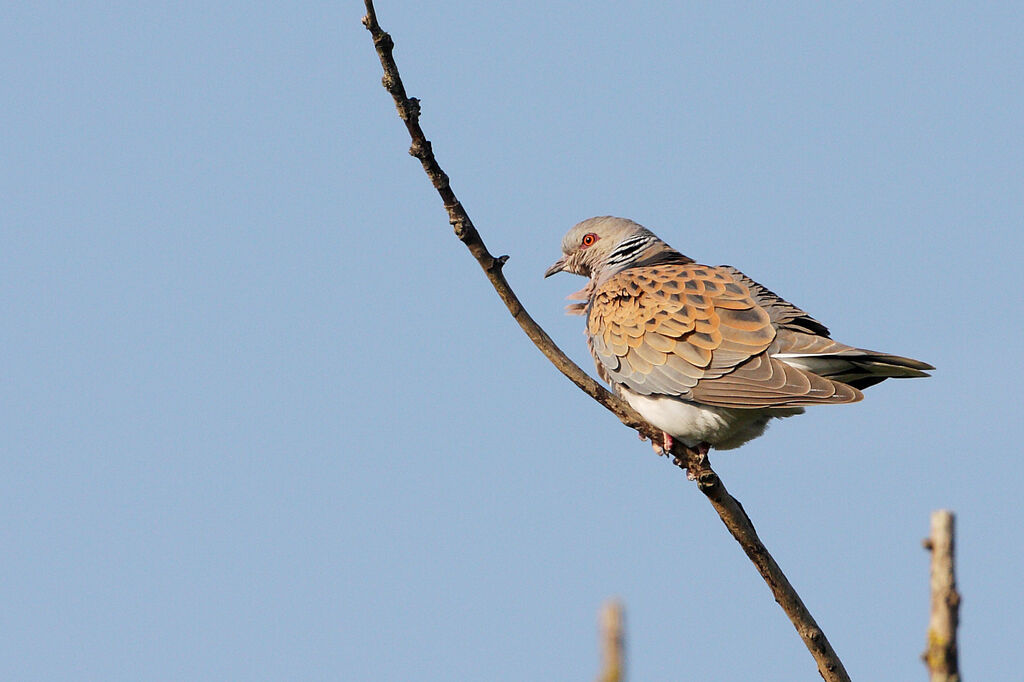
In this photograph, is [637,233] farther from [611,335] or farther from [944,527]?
[944,527]

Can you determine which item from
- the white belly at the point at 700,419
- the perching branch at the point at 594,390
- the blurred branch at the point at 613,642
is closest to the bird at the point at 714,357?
the white belly at the point at 700,419

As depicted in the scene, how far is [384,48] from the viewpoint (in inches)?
162

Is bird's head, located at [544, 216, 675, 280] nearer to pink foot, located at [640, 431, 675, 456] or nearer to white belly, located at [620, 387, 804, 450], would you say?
white belly, located at [620, 387, 804, 450]

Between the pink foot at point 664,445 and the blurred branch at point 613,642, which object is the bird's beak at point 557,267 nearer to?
the pink foot at point 664,445

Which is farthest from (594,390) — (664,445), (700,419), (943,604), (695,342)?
(943,604)

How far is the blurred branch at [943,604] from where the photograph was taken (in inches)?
71.6

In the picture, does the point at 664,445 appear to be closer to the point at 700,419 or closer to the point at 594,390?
the point at 700,419

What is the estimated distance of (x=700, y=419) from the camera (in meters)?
6.25

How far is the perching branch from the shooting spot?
4.29 meters

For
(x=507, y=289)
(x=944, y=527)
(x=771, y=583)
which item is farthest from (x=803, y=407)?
(x=944, y=527)

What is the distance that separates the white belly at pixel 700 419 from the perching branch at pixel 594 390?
766mm

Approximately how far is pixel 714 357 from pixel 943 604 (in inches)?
177

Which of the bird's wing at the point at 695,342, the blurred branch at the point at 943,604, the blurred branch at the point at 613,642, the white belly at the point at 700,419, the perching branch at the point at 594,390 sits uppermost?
the bird's wing at the point at 695,342

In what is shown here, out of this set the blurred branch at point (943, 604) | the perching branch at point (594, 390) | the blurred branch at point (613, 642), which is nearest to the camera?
the blurred branch at point (613, 642)
